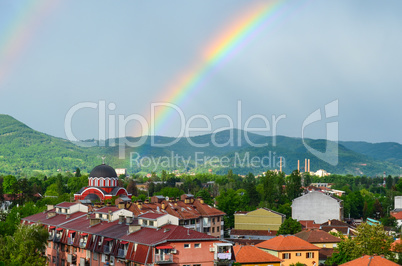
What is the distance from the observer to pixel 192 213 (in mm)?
69188

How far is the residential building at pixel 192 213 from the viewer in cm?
6700

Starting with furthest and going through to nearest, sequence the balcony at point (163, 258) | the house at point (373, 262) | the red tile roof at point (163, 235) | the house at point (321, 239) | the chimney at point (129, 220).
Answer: the house at point (321, 239) → the chimney at point (129, 220) → the house at point (373, 262) → the red tile roof at point (163, 235) → the balcony at point (163, 258)

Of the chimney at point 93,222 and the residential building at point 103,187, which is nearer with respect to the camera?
the chimney at point 93,222

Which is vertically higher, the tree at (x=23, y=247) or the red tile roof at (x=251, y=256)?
the tree at (x=23, y=247)

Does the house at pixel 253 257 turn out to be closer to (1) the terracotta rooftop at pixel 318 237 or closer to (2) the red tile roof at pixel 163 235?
(2) the red tile roof at pixel 163 235

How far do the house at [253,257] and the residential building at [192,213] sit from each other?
18.6 m

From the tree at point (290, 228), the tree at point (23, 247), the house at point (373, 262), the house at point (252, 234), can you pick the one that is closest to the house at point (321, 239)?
the tree at point (290, 228)

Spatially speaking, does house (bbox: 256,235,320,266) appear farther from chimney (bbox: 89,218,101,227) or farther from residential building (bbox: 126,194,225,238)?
chimney (bbox: 89,218,101,227)

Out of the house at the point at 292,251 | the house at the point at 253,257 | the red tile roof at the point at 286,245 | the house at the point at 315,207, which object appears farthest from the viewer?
the house at the point at 315,207

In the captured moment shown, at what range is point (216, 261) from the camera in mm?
38125

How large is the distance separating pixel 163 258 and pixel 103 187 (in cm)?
7007

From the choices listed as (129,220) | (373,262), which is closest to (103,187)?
(129,220)

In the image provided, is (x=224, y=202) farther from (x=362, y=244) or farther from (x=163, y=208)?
(x=362, y=244)

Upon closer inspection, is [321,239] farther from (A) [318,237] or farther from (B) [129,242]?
(B) [129,242]
